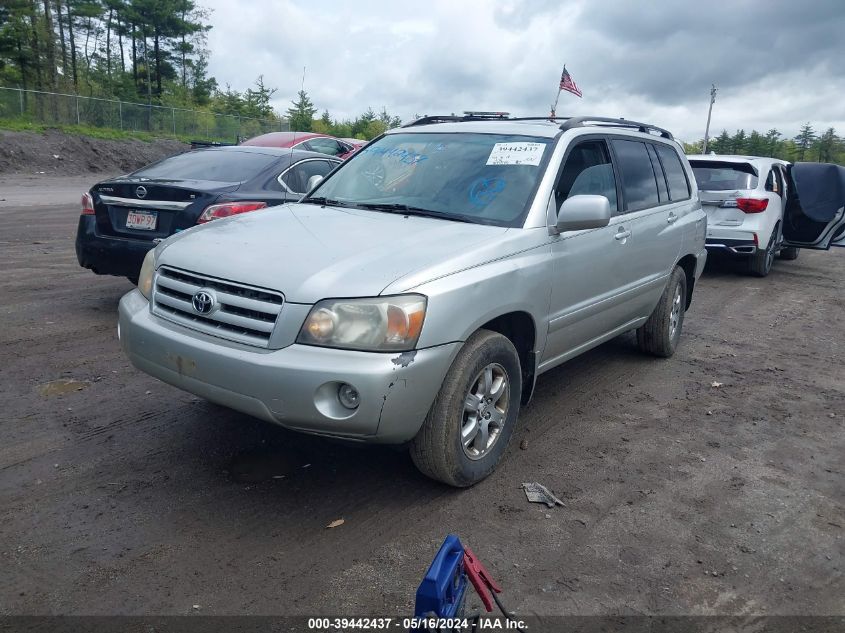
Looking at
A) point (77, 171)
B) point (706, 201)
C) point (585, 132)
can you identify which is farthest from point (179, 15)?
point (585, 132)

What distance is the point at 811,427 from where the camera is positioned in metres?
5.07

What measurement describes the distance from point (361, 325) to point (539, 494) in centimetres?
139

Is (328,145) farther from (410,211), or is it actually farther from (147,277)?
(147,277)

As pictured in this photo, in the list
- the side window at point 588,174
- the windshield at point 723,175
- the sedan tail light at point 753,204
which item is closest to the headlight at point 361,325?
the side window at point 588,174

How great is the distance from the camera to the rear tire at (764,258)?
36.7 ft

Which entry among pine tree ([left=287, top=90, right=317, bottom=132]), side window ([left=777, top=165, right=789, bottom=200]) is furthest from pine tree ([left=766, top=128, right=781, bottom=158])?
side window ([left=777, top=165, right=789, bottom=200])

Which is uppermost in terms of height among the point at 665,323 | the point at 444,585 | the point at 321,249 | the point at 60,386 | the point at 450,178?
the point at 450,178

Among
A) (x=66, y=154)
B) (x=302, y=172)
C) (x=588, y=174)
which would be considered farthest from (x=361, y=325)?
(x=66, y=154)

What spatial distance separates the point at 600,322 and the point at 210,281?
106 inches

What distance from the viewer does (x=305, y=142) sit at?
14648mm

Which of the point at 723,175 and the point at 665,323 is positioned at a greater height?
the point at 723,175

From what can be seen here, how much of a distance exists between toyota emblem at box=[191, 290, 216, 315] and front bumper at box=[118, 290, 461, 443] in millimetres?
121

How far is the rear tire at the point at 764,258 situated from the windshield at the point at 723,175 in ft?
3.16

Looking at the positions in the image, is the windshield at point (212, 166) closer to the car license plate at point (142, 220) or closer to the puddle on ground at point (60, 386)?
the car license plate at point (142, 220)
